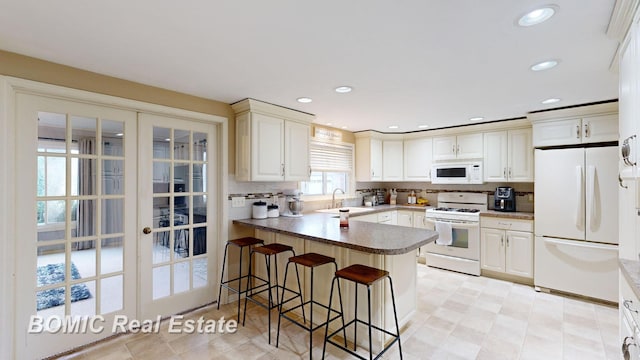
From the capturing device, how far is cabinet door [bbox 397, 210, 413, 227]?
4.86 meters

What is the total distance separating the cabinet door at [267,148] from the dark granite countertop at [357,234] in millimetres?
544

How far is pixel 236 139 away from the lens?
3303mm

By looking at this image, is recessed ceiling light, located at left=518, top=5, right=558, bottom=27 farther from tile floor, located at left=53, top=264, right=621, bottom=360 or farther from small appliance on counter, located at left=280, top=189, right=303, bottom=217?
small appliance on counter, located at left=280, top=189, right=303, bottom=217

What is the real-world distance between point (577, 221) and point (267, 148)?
3614 millimetres

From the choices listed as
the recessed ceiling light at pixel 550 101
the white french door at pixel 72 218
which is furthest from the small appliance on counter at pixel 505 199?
the white french door at pixel 72 218

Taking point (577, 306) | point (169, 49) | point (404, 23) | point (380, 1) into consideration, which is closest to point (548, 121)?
point (577, 306)

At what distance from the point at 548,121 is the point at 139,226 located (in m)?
4.73

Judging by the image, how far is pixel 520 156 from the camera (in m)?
4.07

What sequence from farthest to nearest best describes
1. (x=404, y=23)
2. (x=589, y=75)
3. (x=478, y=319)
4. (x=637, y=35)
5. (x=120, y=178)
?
(x=478, y=319), (x=120, y=178), (x=589, y=75), (x=404, y=23), (x=637, y=35)

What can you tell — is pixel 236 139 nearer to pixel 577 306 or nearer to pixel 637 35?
pixel 637 35

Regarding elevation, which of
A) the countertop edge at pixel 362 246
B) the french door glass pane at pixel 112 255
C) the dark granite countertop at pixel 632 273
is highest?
the dark granite countertop at pixel 632 273

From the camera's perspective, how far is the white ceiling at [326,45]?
4.91 feet

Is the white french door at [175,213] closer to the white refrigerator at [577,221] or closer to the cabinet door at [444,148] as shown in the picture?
the cabinet door at [444,148]

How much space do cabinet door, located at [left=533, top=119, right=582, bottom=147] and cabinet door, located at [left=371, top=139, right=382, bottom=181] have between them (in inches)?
87.6
